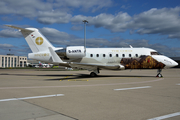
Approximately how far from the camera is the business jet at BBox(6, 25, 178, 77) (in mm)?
20531

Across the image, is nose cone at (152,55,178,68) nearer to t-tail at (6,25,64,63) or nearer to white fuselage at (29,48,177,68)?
white fuselage at (29,48,177,68)

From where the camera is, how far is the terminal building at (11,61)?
133m

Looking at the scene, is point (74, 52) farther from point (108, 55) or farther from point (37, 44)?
point (37, 44)

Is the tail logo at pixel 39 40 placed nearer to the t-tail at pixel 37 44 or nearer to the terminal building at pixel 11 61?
the t-tail at pixel 37 44

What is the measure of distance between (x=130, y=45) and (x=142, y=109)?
62.3 ft

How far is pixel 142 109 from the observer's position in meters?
5.71

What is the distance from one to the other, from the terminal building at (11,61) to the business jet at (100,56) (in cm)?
12963

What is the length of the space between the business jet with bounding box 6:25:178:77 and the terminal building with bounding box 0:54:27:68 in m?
130

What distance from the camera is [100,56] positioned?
21609 mm

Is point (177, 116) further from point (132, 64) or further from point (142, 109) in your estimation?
point (132, 64)

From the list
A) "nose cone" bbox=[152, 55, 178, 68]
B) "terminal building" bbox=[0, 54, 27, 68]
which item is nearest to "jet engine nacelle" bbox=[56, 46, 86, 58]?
"nose cone" bbox=[152, 55, 178, 68]

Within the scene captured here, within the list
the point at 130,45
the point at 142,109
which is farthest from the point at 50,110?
the point at 130,45

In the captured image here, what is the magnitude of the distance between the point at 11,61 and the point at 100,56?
467 feet

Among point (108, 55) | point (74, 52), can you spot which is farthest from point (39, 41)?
point (108, 55)
